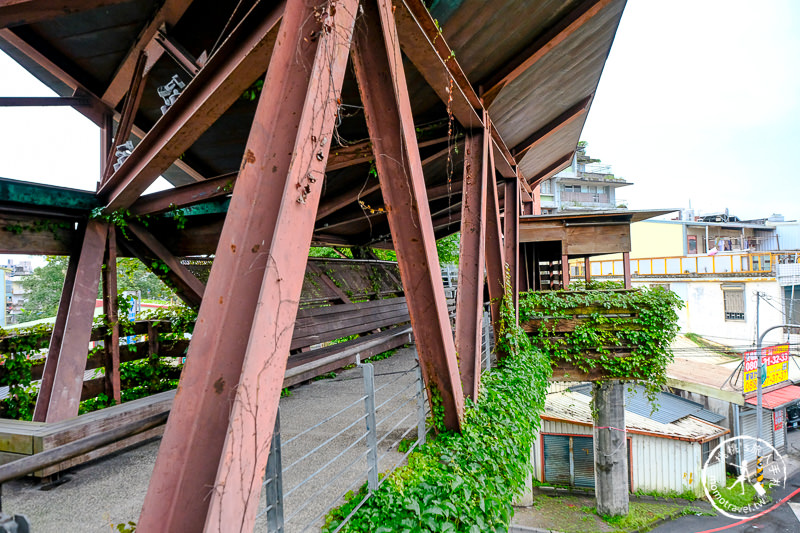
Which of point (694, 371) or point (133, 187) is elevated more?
point (133, 187)

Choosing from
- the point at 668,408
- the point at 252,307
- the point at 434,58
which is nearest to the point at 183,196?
Answer: the point at 434,58

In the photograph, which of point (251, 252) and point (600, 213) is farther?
point (600, 213)

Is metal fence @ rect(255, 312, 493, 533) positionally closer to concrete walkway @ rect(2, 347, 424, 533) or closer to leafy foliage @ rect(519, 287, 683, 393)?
concrete walkway @ rect(2, 347, 424, 533)

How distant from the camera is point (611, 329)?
25.2 feet

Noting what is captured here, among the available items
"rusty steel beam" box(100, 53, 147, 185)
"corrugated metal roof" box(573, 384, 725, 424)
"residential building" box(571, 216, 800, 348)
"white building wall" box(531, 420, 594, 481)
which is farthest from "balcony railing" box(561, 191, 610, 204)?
"rusty steel beam" box(100, 53, 147, 185)

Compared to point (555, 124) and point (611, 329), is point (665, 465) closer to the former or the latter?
point (611, 329)

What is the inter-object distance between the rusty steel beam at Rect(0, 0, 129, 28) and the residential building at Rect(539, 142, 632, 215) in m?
37.2

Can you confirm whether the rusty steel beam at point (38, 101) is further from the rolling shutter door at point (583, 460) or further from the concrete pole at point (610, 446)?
the rolling shutter door at point (583, 460)

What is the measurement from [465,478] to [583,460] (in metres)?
12.2

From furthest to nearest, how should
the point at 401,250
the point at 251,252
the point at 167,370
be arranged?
the point at 167,370, the point at 401,250, the point at 251,252

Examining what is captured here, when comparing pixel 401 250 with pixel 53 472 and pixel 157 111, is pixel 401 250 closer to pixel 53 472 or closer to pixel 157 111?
pixel 53 472

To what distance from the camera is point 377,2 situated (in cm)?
213

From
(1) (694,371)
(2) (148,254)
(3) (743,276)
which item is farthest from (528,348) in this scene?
(3) (743,276)

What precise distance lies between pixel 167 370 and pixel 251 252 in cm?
559
